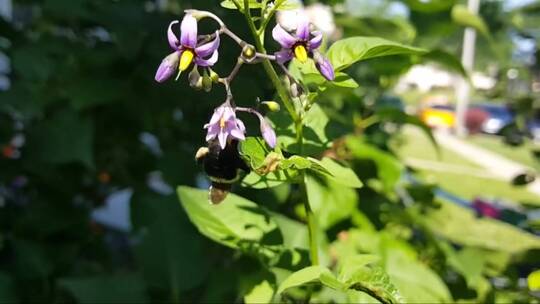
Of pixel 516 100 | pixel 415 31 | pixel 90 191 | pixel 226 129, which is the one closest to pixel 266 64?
pixel 226 129

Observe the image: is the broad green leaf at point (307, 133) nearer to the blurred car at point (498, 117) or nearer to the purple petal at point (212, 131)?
the purple petal at point (212, 131)

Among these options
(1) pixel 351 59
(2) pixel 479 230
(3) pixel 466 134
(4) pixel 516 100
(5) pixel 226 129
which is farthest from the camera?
(3) pixel 466 134

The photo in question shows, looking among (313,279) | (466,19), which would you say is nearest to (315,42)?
(313,279)

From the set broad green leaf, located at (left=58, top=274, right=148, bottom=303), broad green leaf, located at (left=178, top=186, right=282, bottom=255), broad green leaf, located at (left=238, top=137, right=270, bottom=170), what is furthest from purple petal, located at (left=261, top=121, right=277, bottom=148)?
broad green leaf, located at (left=58, top=274, right=148, bottom=303)

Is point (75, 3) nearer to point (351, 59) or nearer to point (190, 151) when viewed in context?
point (190, 151)

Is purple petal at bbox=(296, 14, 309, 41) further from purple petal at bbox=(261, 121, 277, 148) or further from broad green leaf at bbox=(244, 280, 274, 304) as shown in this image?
broad green leaf at bbox=(244, 280, 274, 304)

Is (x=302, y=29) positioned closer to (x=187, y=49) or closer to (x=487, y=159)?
(x=187, y=49)

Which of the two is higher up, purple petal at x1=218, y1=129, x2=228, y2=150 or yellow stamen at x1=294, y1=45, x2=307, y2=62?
yellow stamen at x1=294, y1=45, x2=307, y2=62
